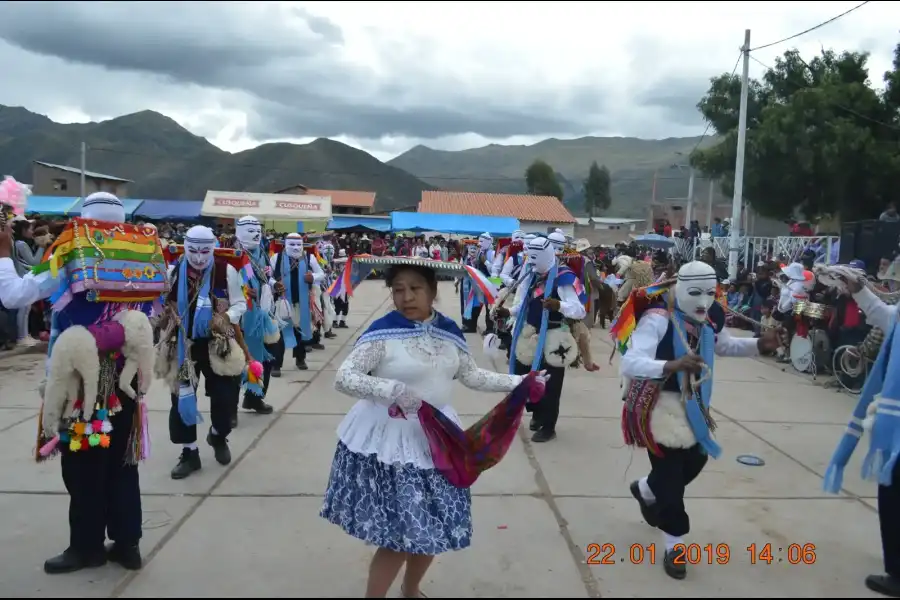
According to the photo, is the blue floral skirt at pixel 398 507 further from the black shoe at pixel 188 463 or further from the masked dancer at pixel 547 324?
the masked dancer at pixel 547 324

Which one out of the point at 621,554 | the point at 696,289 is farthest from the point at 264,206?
the point at 696,289

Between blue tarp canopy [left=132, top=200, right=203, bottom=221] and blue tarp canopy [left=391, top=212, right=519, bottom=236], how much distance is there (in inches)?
551

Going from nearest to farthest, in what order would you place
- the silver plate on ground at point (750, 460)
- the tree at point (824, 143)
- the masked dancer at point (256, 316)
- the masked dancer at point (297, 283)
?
the silver plate on ground at point (750, 460)
the masked dancer at point (256, 316)
the masked dancer at point (297, 283)
the tree at point (824, 143)

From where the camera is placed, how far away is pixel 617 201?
197375 mm

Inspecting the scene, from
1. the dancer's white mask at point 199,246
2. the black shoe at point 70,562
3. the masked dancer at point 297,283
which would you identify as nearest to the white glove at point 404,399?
the black shoe at point 70,562

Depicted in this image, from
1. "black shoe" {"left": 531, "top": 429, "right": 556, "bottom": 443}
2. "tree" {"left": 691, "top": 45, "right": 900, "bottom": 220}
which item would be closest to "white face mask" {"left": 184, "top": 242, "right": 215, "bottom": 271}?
"black shoe" {"left": 531, "top": 429, "right": 556, "bottom": 443}

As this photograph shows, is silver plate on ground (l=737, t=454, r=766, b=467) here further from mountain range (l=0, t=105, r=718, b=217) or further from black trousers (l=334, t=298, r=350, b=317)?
mountain range (l=0, t=105, r=718, b=217)

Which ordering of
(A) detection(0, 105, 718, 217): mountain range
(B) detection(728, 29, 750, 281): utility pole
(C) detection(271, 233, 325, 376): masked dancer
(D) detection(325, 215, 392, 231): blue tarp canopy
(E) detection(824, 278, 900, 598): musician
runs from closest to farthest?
(E) detection(824, 278, 900, 598): musician, (C) detection(271, 233, 325, 376): masked dancer, (B) detection(728, 29, 750, 281): utility pole, (D) detection(325, 215, 392, 231): blue tarp canopy, (A) detection(0, 105, 718, 217): mountain range

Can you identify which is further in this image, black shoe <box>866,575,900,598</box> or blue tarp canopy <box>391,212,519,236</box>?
blue tarp canopy <box>391,212,519,236</box>

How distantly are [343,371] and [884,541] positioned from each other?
9.64 ft

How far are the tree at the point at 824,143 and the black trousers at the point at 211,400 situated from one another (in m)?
20.3

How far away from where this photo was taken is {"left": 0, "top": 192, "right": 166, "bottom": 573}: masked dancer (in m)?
3.38

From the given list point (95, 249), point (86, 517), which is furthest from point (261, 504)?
point (95, 249)

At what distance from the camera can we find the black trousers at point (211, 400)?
16.7 ft
